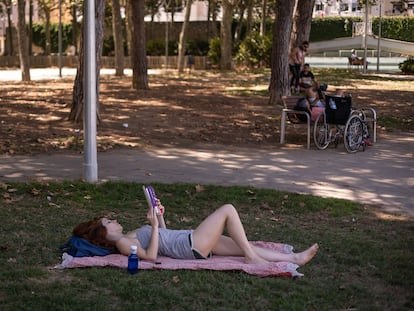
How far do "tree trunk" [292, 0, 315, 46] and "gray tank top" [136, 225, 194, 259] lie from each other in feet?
61.6

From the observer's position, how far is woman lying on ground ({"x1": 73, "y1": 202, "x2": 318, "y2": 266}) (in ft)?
19.7

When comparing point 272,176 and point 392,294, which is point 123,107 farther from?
point 392,294

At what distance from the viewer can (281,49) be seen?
60.5 feet

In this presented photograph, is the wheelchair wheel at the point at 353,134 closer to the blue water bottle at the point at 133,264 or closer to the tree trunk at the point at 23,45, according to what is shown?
the blue water bottle at the point at 133,264

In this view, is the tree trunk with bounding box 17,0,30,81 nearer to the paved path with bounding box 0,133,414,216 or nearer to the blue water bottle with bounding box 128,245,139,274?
the paved path with bounding box 0,133,414,216

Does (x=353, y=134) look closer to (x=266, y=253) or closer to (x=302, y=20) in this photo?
(x=266, y=253)

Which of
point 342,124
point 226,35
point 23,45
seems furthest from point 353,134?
point 226,35

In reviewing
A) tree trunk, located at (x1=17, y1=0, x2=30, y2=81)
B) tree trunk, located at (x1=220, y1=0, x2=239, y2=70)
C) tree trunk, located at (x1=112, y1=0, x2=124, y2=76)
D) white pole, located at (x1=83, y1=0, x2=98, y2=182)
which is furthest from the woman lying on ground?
tree trunk, located at (x1=220, y1=0, x2=239, y2=70)

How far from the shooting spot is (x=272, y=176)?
10.1 metres

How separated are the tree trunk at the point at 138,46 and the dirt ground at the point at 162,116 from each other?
1.27 feet

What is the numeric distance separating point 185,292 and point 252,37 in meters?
35.0

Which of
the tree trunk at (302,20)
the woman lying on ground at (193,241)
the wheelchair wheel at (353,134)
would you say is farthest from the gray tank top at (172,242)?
the tree trunk at (302,20)

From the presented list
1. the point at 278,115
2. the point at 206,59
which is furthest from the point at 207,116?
the point at 206,59

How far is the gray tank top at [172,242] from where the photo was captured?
6074mm
